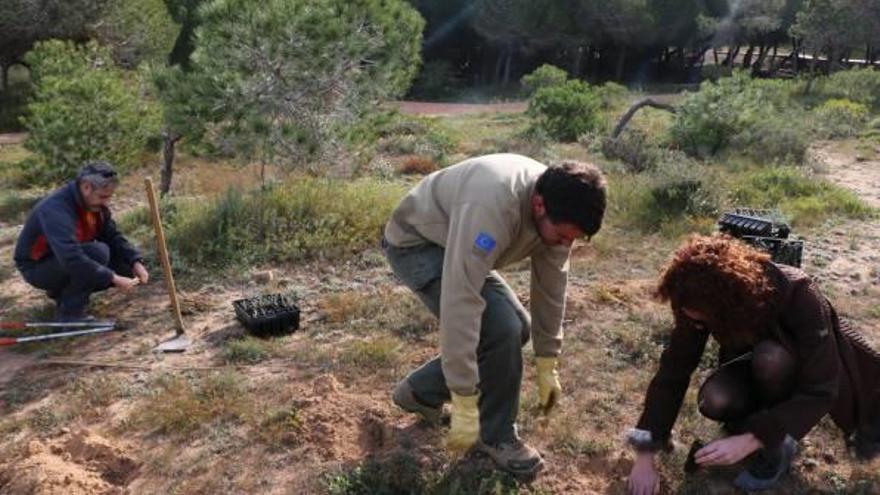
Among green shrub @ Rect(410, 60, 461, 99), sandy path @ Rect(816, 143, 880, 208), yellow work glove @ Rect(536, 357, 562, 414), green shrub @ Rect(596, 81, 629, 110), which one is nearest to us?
yellow work glove @ Rect(536, 357, 562, 414)

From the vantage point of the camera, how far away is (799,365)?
2357mm

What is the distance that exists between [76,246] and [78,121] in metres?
4.28

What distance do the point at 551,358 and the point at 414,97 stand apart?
23181 millimetres

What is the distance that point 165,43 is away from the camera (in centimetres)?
1647

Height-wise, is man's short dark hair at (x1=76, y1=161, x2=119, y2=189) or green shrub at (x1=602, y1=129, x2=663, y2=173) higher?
man's short dark hair at (x1=76, y1=161, x2=119, y2=189)

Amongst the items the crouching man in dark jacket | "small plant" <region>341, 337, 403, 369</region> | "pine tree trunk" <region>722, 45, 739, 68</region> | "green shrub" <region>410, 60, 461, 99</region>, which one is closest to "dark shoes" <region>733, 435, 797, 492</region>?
"small plant" <region>341, 337, 403, 369</region>

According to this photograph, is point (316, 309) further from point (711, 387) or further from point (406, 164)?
point (406, 164)

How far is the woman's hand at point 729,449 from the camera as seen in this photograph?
2359 millimetres

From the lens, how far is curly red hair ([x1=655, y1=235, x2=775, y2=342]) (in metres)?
2.17

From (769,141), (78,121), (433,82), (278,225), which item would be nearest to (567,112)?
(769,141)

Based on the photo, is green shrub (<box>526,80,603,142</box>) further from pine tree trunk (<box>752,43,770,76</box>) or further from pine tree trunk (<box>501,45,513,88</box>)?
A: pine tree trunk (<box>752,43,770,76</box>)

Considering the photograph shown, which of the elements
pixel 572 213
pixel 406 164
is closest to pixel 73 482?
pixel 572 213

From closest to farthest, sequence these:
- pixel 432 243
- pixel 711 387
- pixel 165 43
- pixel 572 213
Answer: pixel 572 213 → pixel 711 387 → pixel 432 243 → pixel 165 43

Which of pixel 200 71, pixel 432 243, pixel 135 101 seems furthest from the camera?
pixel 135 101
